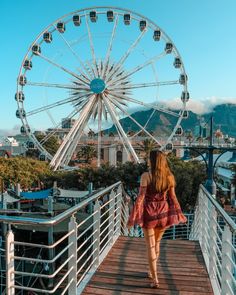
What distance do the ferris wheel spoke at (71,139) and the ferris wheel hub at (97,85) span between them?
74cm

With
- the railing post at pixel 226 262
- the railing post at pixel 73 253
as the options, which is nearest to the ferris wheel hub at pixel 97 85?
the railing post at pixel 73 253

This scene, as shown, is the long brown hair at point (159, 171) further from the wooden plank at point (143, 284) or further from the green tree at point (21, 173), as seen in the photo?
the green tree at point (21, 173)

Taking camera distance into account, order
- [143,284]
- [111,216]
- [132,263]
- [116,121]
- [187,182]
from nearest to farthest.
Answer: [143,284]
[132,263]
[111,216]
[187,182]
[116,121]

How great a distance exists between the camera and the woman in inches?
177

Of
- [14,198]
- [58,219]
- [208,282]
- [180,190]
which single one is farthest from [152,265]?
[180,190]

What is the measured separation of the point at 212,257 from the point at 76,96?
26067mm

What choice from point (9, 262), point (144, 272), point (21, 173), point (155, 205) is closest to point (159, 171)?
point (155, 205)

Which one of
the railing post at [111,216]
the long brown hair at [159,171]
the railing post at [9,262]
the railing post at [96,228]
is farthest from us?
the railing post at [111,216]

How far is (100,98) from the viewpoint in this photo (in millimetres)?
30109

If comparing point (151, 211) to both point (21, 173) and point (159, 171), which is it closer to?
point (159, 171)

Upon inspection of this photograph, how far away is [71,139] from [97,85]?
188 inches

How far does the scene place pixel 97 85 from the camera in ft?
96.4

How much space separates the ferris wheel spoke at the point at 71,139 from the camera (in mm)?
29406

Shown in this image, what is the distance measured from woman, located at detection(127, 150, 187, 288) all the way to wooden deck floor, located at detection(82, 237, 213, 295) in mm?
284
